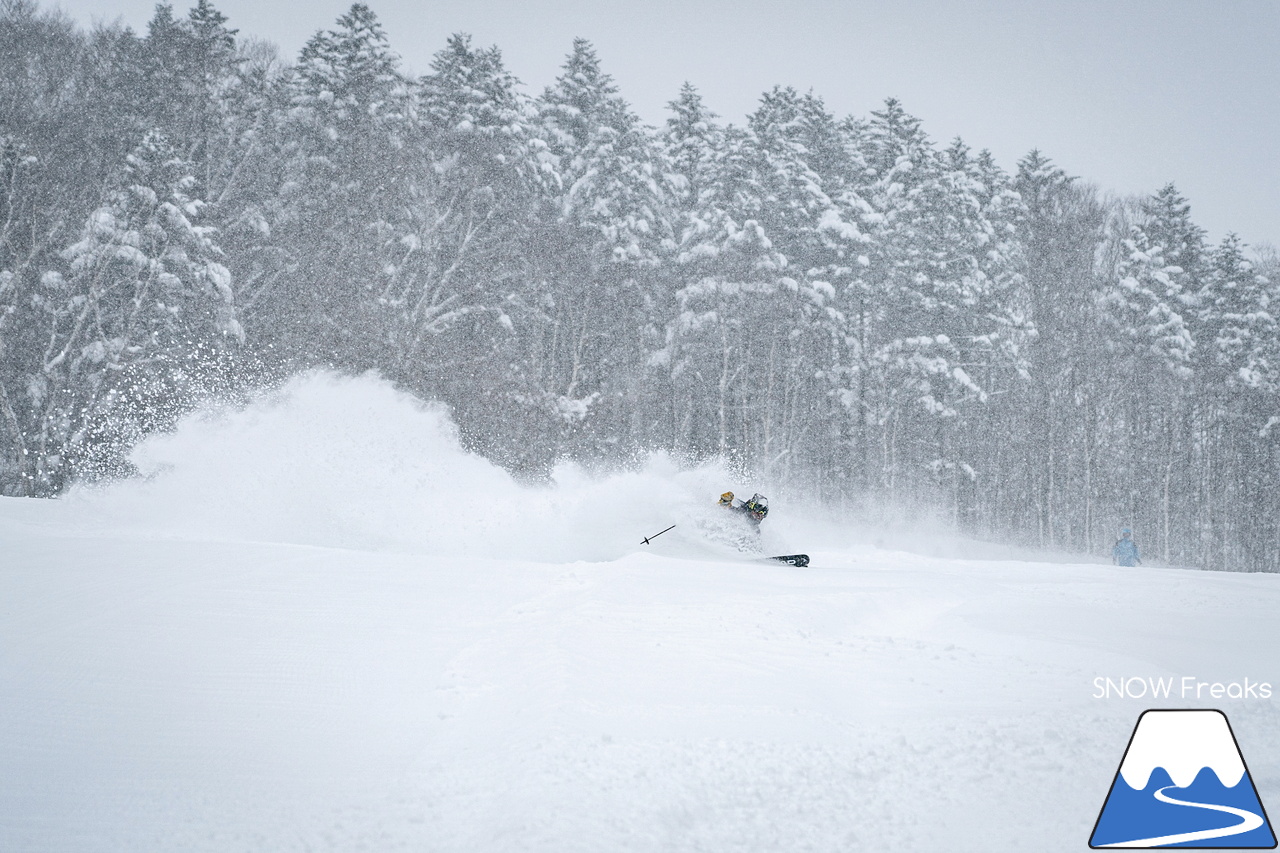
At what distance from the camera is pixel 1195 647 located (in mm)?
7828

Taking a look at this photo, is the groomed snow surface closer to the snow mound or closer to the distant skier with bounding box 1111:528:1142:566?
the snow mound

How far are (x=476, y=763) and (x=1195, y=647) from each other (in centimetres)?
666

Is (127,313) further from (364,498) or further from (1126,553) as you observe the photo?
(1126,553)

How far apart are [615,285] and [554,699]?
2401 centimetres

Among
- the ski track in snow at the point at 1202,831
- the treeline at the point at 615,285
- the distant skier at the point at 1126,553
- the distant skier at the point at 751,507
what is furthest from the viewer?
the treeline at the point at 615,285

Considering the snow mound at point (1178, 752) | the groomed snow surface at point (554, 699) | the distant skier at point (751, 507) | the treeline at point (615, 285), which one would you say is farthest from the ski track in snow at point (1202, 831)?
the treeline at point (615, 285)

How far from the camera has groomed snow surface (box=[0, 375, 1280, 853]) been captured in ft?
13.5

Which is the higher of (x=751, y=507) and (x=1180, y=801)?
(x=751, y=507)

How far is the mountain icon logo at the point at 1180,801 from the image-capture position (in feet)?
13.3

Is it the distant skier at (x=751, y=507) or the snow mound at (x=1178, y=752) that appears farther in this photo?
the distant skier at (x=751, y=507)

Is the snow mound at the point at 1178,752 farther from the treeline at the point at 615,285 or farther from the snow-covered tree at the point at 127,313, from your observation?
the snow-covered tree at the point at 127,313

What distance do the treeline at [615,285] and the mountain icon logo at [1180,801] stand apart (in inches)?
719

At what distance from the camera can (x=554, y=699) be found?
561cm

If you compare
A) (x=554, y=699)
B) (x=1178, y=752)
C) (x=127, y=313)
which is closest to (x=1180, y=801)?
(x=1178, y=752)
